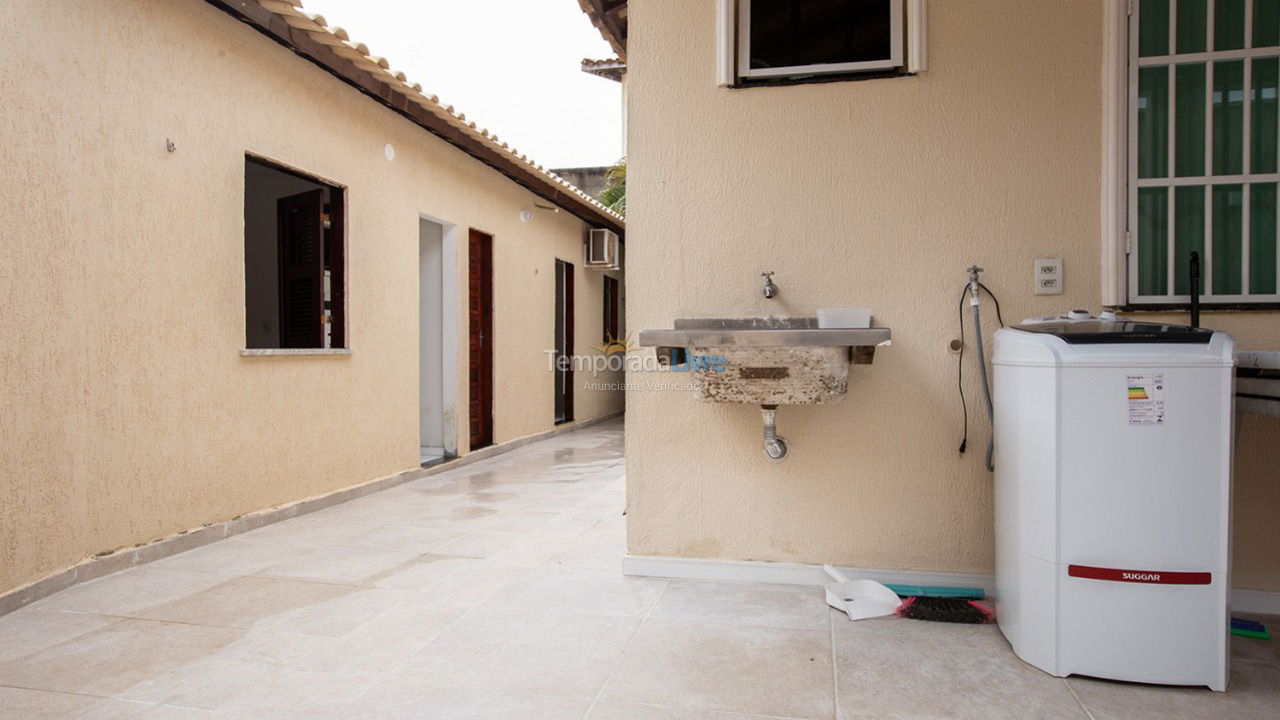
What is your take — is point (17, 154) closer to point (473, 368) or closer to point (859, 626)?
point (859, 626)

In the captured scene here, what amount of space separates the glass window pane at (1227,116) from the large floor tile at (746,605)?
2.10 m

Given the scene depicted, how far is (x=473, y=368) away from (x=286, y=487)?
2371mm

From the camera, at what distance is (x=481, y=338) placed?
6.17m

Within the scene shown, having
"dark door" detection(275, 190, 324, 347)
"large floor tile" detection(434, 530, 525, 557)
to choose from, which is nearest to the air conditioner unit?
"dark door" detection(275, 190, 324, 347)

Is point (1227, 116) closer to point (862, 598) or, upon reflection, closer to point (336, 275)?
point (862, 598)

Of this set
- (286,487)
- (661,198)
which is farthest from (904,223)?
(286,487)

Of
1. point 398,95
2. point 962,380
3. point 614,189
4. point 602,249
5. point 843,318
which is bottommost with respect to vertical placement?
point 962,380

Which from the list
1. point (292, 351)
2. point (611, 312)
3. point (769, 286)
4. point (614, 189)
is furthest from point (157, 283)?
point (614, 189)

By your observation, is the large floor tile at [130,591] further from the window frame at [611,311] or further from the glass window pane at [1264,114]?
the window frame at [611,311]

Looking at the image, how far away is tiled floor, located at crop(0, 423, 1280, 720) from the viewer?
1.72 metres

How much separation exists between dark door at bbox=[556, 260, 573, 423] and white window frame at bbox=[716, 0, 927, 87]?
5.77 m

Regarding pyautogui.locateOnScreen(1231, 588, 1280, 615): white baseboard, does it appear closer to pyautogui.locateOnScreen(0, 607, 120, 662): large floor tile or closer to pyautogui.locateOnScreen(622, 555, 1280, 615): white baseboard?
pyautogui.locateOnScreen(622, 555, 1280, 615): white baseboard

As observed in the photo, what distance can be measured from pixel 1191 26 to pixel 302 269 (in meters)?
4.61

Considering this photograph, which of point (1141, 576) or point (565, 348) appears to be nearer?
point (1141, 576)
